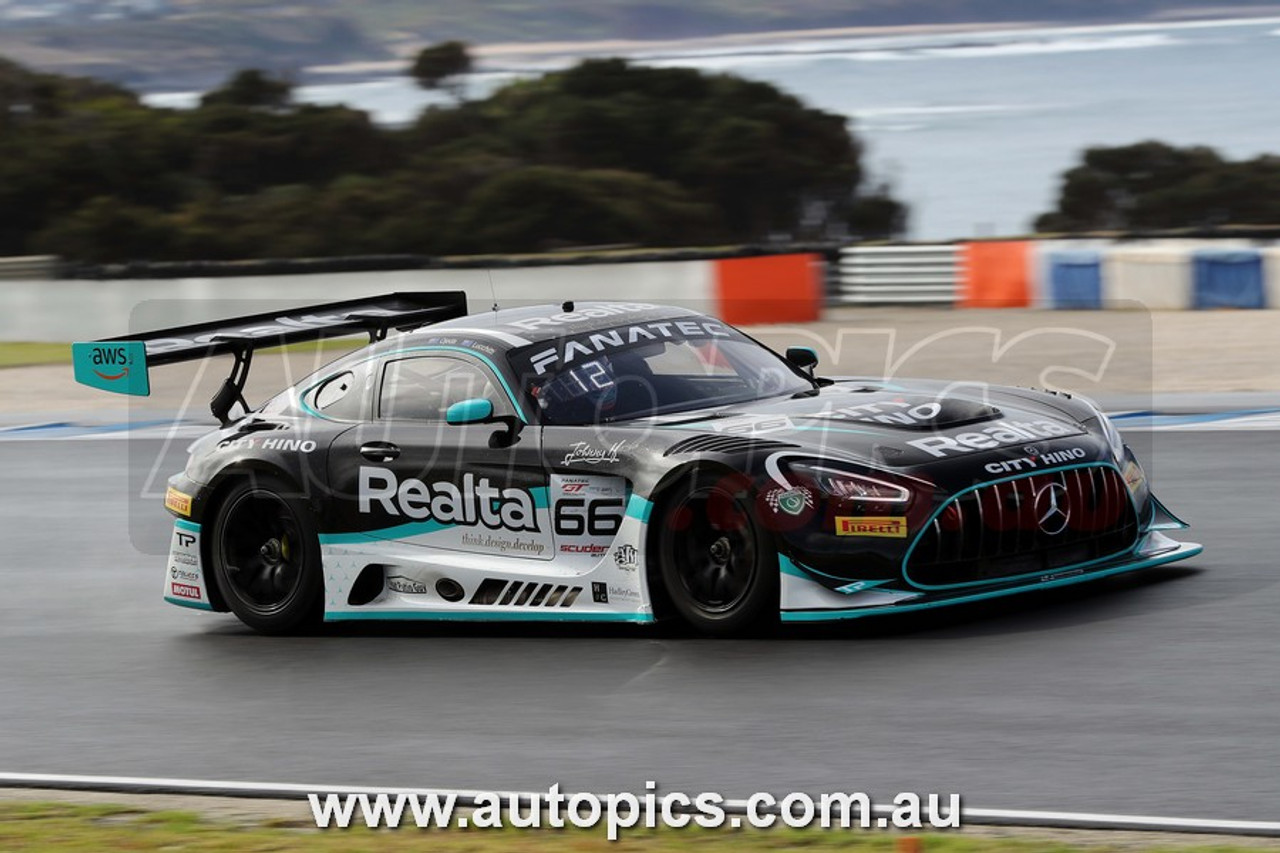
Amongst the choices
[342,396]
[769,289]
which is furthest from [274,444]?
[769,289]

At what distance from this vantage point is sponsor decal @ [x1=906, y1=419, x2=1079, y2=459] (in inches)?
294

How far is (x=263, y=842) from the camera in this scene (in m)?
5.29

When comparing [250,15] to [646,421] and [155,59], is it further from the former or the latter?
[646,421]

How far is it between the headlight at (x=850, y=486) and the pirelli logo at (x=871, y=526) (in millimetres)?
68

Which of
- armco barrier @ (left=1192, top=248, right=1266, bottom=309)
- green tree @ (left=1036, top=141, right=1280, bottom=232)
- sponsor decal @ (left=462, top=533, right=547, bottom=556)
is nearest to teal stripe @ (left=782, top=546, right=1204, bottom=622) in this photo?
sponsor decal @ (left=462, top=533, right=547, bottom=556)

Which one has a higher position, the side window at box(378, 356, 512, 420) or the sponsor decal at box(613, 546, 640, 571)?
the side window at box(378, 356, 512, 420)

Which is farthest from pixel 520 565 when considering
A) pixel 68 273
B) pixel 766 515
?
pixel 68 273

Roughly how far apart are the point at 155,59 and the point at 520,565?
9738 cm

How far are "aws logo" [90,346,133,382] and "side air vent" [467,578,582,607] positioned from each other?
78.8 inches

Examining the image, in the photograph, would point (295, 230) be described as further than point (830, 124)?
No

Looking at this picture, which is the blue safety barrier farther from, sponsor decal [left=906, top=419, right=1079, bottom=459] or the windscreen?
sponsor decal [left=906, top=419, right=1079, bottom=459]

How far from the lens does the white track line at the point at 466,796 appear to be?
496 centimetres

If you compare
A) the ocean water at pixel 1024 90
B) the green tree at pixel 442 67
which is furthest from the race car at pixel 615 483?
the ocean water at pixel 1024 90

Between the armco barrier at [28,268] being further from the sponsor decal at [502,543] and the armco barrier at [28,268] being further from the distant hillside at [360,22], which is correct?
the distant hillside at [360,22]
